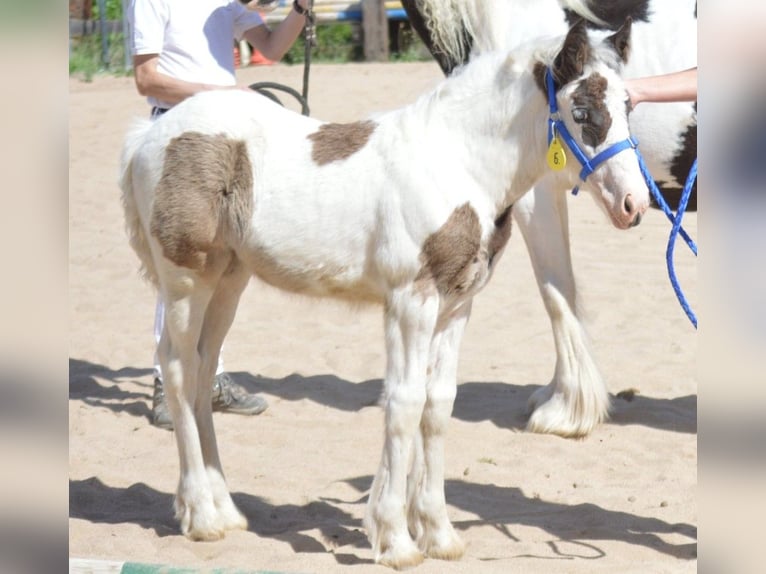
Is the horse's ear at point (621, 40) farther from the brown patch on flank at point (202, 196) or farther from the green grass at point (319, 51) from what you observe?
the green grass at point (319, 51)

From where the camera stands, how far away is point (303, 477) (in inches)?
171

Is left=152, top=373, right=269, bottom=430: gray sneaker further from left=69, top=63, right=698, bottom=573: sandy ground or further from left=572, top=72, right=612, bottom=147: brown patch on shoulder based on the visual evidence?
left=572, top=72, right=612, bottom=147: brown patch on shoulder

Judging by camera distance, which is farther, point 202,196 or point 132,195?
point 132,195

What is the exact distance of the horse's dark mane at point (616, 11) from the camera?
471cm

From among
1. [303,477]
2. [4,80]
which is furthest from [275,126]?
[4,80]

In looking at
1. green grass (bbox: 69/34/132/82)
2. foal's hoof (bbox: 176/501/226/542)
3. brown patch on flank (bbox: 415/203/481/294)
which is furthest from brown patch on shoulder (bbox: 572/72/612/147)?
green grass (bbox: 69/34/132/82)

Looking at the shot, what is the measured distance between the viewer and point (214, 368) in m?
3.87

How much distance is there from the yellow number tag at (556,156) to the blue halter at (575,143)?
0.02 metres

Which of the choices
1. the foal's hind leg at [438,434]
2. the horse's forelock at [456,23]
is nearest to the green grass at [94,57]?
the horse's forelock at [456,23]

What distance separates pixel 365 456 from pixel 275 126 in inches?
66.0

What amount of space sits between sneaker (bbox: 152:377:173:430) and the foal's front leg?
1802 mm

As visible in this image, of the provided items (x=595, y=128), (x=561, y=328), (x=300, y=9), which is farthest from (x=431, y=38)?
(x=595, y=128)

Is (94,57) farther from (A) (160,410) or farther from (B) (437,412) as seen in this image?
(B) (437,412)

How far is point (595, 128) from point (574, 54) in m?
0.23
